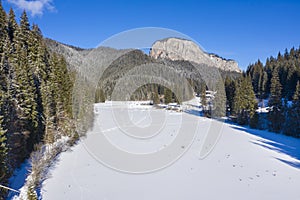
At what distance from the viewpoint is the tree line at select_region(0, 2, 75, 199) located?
591 inches

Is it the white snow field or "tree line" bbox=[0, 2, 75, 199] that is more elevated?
"tree line" bbox=[0, 2, 75, 199]

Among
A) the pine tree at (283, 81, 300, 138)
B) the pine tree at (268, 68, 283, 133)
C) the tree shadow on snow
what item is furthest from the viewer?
the pine tree at (268, 68, 283, 133)

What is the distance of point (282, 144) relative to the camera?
32.5m

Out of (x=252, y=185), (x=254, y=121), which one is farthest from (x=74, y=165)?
(x=254, y=121)

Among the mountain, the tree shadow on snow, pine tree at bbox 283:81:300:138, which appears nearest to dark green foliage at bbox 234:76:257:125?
the tree shadow on snow

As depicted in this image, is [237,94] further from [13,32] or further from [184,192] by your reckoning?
[13,32]

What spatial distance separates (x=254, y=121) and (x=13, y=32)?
4256 centimetres

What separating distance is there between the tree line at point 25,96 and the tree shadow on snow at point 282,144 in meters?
24.5

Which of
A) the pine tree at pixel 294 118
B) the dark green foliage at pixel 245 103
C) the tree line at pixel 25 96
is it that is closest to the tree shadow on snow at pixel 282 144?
the pine tree at pixel 294 118

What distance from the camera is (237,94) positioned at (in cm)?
4956

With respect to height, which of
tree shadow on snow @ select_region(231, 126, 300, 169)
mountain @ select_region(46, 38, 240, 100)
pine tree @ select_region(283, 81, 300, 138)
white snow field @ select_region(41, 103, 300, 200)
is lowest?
white snow field @ select_region(41, 103, 300, 200)

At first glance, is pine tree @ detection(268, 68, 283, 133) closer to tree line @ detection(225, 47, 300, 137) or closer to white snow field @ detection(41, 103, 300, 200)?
tree line @ detection(225, 47, 300, 137)

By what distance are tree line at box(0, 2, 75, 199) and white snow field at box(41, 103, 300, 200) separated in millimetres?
3047

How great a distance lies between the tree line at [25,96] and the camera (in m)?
15.0
